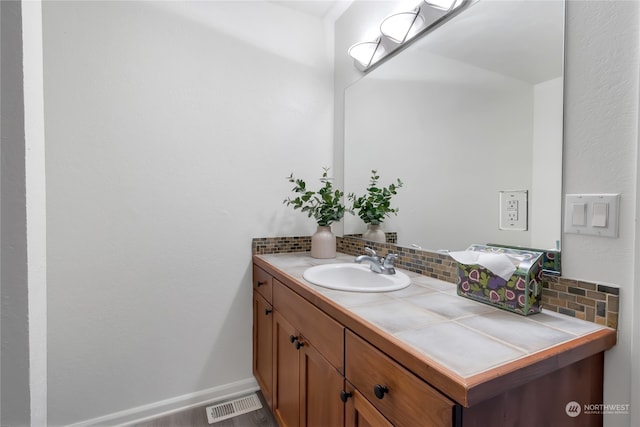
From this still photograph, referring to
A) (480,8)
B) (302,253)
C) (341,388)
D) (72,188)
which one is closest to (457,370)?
(341,388)

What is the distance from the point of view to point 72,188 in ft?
4.79

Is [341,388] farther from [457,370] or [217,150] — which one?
[217,150]

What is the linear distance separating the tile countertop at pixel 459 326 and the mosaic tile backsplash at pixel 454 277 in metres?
0.03

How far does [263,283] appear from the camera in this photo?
1673 millimetres

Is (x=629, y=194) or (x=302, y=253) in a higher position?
(x=629, y=194)

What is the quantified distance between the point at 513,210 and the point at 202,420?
1.81 meters

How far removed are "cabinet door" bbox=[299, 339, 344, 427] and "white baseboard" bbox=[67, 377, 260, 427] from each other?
0.79m

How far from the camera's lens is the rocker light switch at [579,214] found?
2.73 feet

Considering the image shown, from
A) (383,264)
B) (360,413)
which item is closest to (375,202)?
(383,264)

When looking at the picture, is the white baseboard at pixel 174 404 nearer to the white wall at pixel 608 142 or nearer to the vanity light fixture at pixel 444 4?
the white wall at pixel 608 142

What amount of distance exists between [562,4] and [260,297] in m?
1.74

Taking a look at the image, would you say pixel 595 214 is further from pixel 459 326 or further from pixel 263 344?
pixel 263 344

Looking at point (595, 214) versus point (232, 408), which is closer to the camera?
point (595, 214)

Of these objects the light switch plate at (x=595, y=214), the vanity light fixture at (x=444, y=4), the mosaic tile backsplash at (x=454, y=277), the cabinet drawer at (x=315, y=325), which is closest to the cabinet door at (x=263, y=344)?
the cabinet drawer at (x=315, y=325)
